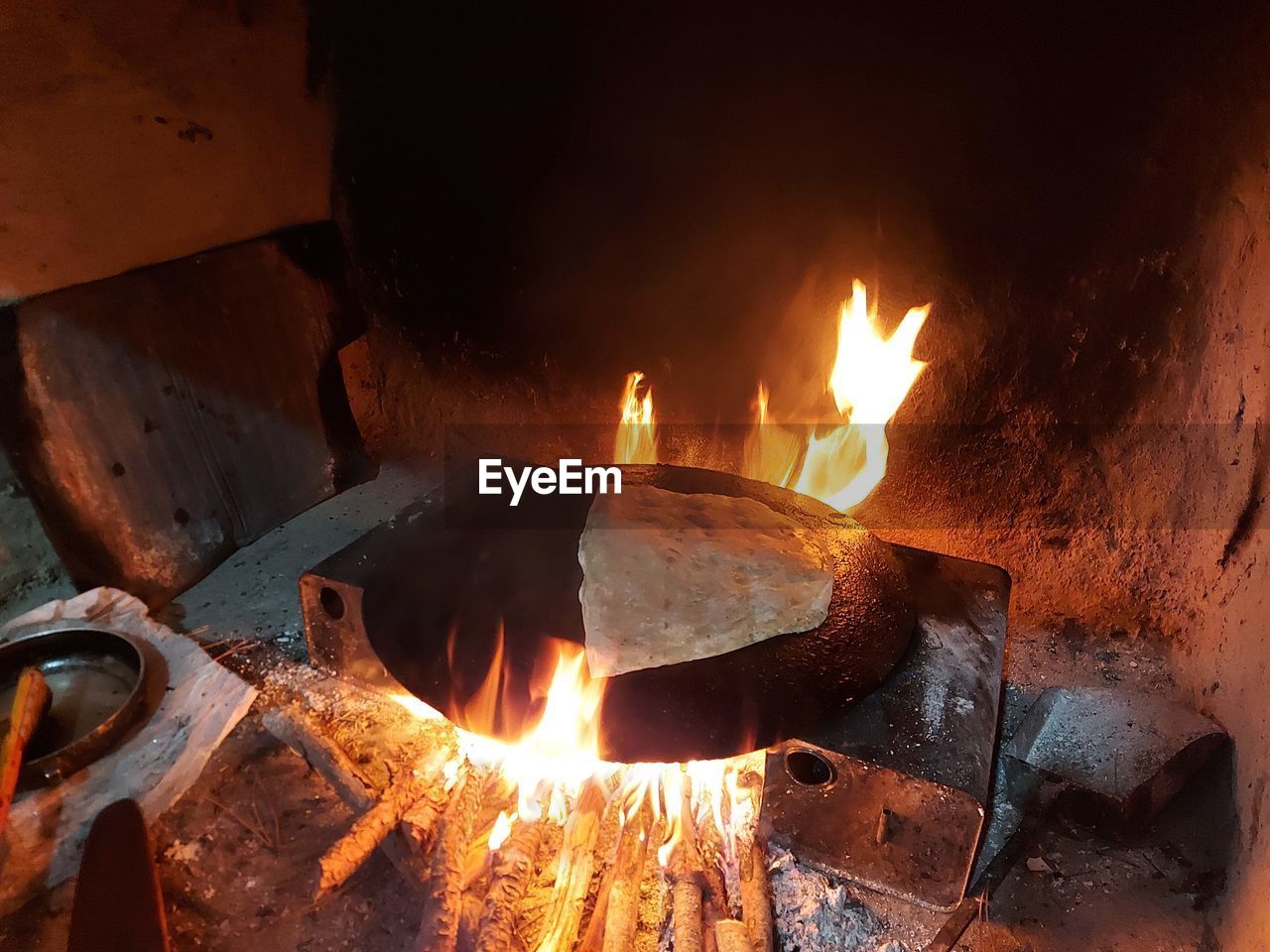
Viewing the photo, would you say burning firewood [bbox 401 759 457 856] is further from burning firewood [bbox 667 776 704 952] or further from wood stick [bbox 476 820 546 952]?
burning firewood [bbox 667 776 704 952]

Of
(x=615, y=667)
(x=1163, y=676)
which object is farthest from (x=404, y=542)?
(x=1163, y=676)

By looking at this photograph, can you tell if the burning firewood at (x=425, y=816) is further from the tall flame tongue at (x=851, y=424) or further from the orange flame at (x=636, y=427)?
the tall flame tongue at (x=851, y=424)

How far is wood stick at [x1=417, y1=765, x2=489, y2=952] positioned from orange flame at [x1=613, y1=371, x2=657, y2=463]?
157cm

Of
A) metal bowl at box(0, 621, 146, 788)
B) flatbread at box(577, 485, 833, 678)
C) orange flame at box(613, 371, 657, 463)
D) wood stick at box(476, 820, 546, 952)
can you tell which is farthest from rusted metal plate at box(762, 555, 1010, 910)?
metal bowl at box(0, 621, 146, 788)

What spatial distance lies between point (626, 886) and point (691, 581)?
2.46 ft

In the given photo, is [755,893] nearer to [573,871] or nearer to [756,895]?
[756,895]

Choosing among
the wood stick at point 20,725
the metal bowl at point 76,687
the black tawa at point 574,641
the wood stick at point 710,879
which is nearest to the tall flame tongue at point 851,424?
the black tawa at point 574,641

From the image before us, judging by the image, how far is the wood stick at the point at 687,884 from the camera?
1771 mm

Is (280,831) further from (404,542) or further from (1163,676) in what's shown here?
(1163,676)

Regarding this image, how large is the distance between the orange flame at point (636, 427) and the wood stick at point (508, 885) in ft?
5.49

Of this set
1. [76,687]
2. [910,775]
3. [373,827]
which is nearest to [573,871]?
[373,827]

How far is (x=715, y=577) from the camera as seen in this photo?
203cm

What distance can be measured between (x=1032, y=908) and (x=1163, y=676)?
105 cm

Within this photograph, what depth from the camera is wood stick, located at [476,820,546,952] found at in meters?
1.77
